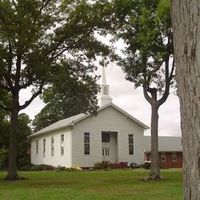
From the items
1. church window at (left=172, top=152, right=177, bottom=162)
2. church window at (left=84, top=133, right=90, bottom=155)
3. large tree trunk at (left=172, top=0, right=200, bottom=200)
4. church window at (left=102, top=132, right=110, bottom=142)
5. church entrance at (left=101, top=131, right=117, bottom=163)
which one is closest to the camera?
large tree trunk at (left=172, top=0, right=200, bottom=200)

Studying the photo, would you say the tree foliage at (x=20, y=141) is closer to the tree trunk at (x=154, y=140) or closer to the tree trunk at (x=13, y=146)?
the tree trunk at (x=13, y=146)

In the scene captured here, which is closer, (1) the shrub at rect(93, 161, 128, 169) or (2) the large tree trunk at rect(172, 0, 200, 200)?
(2) the large tree trunk at rect(172, 0, 200, 200)

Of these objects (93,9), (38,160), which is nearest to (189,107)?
(93,9)

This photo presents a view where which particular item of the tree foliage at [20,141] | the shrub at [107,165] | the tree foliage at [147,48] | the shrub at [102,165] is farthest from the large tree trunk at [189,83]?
the tree foliage at [20,141]

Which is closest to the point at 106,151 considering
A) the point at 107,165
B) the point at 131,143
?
the point at 131,143

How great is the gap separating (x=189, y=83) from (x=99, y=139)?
173ft

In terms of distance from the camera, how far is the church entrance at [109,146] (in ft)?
189

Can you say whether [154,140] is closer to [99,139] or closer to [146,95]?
[146,95]

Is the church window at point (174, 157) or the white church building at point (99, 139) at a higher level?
the white church building at point (99, 139)

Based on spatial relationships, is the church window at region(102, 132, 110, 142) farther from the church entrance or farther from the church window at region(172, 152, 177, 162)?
the church window at region(172, 152, 177, 162)

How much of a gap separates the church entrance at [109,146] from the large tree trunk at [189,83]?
53.6 meters

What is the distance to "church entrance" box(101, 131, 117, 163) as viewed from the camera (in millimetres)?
57588

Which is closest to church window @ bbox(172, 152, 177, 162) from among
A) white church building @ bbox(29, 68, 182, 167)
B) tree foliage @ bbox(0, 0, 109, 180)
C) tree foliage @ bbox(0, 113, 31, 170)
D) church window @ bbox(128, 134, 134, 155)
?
white church building @ bbox(29, 68, 182, 167)

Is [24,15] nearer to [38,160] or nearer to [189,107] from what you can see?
[189,107]
